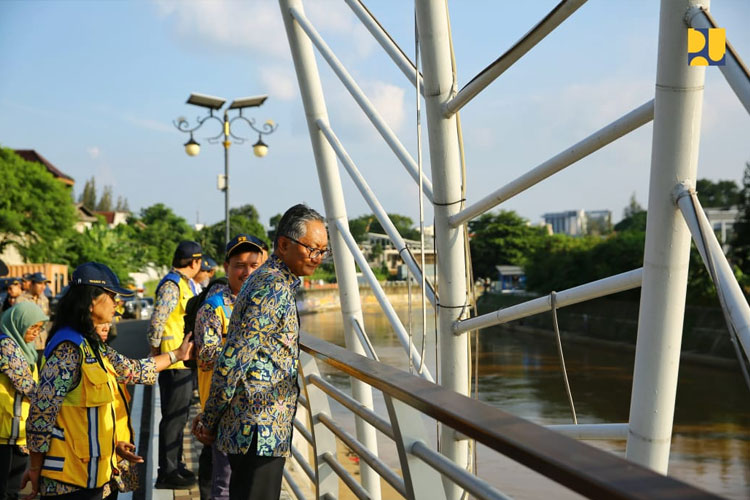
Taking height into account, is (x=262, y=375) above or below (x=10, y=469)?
above

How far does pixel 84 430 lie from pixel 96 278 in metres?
0.52

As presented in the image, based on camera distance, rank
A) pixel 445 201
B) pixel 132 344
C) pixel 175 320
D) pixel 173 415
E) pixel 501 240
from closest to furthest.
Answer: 1. pixel 445 201
2. pixel 173 415
3. pixel 175 320
4. pixel 132 344
5. pixel 501 240

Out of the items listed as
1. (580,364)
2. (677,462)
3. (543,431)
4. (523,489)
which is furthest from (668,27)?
(580,364)

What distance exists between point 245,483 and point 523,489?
13.3 meters

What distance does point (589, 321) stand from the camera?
4322 centimetres

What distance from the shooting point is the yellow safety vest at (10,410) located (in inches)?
162

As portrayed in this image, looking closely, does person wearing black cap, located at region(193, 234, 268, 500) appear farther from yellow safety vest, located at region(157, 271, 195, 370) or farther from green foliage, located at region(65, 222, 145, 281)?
green foliage, located at region(65, 222, 145, 281)

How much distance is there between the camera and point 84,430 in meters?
2.76

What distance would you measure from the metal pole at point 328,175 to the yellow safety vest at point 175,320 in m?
0.96

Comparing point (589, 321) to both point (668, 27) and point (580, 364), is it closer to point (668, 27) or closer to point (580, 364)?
point (580, 364)

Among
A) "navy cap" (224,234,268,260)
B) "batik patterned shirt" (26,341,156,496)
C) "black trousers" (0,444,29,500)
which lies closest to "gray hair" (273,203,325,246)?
"batik patterned shirt" (26,341,156,496)

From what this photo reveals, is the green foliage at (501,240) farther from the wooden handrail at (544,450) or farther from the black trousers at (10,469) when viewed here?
the wooden handrail at (544,450)

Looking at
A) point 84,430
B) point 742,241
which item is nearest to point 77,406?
point 84,430

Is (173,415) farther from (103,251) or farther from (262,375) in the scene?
(103,251)
